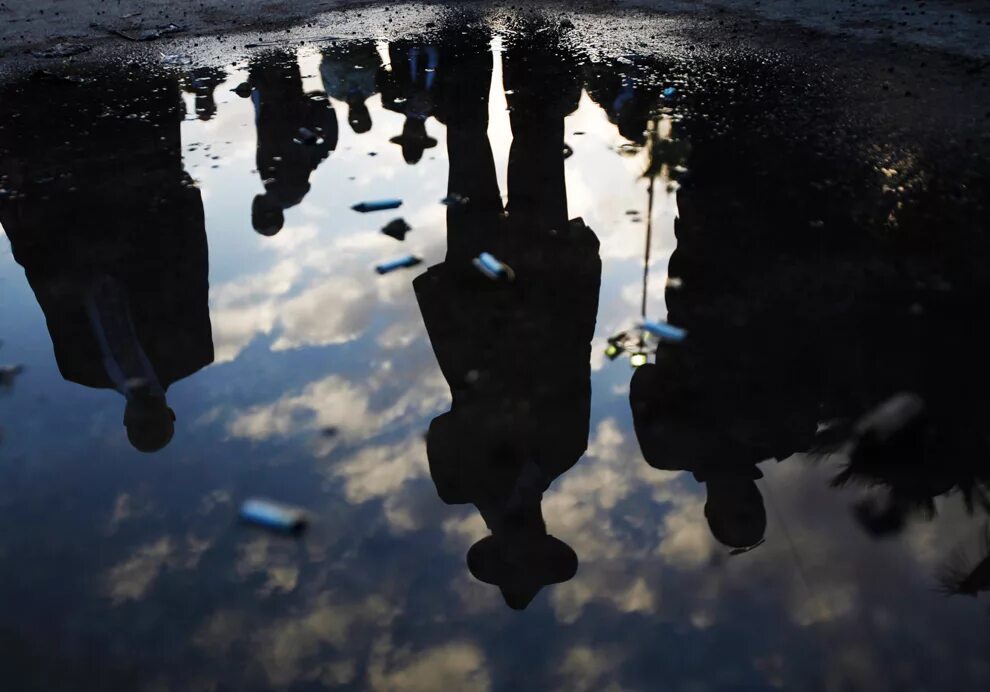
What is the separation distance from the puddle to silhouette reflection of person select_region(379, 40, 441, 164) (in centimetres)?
21

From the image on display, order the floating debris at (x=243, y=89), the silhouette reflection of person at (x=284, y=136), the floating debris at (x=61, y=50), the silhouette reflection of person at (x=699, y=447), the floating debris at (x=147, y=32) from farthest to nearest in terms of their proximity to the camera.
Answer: the floating debris at (x=147, y=32)
the floating debris at (x=61, y=50)
the floating debris at (x=243, y=89)
the silhouette reflection of person at (x=284, y=136)
the silhouette reflection of person at (x=699, y=447)

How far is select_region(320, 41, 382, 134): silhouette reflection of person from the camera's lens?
5.65 m

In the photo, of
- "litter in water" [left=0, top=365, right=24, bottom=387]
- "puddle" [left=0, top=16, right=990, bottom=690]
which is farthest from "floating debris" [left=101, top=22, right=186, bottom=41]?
"litter in water" [left=0, top=365, right=24, bottom=387]

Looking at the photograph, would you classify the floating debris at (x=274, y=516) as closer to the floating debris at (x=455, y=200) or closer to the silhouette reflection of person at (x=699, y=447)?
the silhouette reflection of person at (x=699, y=447)

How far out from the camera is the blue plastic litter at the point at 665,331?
289 cm

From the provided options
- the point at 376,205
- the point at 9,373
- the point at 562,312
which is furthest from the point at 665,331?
the point at 9,373

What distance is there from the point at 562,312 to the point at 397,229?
3.85 feet

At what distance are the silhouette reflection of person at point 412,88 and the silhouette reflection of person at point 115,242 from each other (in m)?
1.34

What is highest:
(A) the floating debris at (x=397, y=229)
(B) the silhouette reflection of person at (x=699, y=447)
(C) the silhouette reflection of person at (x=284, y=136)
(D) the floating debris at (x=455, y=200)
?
(B) the silhouette reflection of person at (x=699, y=447)

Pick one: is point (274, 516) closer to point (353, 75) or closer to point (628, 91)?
point (628, 91)

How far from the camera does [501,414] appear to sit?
2566 millimetres

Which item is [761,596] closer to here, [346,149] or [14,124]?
[346,149]

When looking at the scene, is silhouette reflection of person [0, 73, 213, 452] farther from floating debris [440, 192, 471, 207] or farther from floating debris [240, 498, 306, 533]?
floating debris [440, 192, 471, 207]

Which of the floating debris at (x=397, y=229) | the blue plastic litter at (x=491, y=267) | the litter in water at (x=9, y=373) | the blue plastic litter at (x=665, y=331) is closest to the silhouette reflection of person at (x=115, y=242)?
the litter in water at (x=9, y=373)
